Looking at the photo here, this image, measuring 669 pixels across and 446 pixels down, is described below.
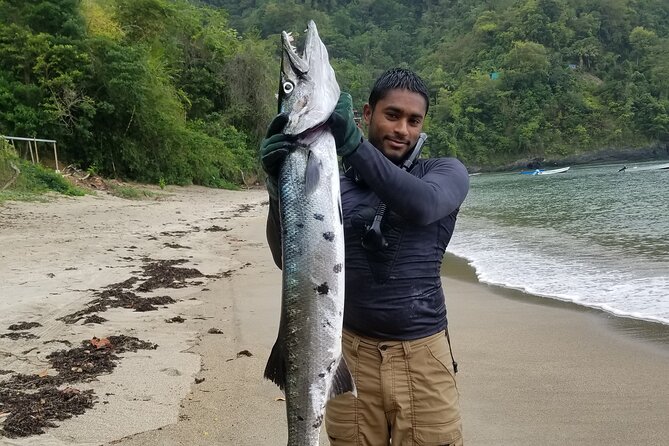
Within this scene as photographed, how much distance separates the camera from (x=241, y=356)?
546cm

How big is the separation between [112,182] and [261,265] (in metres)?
15.1

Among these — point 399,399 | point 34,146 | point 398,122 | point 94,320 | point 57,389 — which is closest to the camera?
point 399,399

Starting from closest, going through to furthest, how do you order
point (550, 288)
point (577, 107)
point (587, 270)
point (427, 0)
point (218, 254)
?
1. point (550, 288)
2. point (587, 270)
3. point (218, 254)
4. point (577, 107)
5. point (427, 0)

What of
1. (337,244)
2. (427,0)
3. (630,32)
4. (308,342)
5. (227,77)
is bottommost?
(308,342)

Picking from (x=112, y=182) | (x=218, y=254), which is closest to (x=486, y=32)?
(x=112, y=182)

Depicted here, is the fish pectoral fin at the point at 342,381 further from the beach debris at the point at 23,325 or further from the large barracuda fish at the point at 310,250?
the beach debris at the point at 23,325

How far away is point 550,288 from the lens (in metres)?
8.77

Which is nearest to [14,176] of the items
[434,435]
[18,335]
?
[18,335]

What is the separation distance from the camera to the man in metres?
2.48

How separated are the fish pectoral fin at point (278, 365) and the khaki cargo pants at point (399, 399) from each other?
27 cm

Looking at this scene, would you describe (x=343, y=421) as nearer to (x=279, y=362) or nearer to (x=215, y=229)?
(x=279, y=362)

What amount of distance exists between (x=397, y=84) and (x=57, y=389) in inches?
132

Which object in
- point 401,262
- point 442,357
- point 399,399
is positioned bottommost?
point 399,399

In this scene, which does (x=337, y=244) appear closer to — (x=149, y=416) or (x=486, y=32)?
(x=149, y=416)
